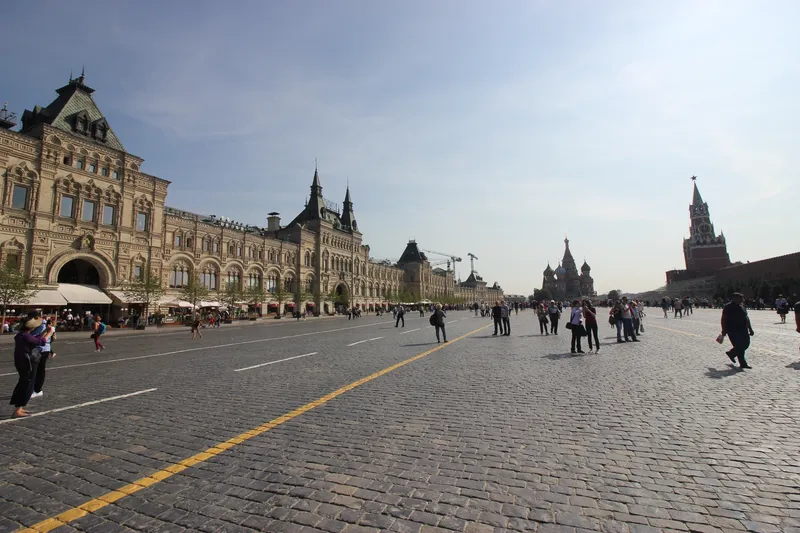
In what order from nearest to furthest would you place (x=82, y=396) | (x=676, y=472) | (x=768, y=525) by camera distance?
(x=768, y=525) < (x=676, y=472) < (x=82, y=396)

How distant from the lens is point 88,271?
116ft

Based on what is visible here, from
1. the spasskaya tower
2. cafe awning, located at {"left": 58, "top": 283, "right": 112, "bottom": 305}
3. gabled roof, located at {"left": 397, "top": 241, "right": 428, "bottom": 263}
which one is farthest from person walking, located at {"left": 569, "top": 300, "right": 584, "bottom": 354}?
the spasskaya tower

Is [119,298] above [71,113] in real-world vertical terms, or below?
below

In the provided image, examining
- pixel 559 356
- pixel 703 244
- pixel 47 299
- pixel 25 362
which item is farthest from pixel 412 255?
pixel 25 362

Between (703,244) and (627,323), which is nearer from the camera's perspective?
(627,323)

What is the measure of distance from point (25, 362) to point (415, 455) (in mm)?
7055

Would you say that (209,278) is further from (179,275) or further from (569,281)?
(569,281)

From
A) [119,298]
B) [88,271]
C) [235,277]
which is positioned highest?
[235,277]

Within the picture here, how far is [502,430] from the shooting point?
557cm

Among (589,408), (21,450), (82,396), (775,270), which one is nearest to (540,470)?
(589,408)

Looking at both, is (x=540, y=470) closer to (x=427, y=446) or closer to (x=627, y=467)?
(x=627, y=467)

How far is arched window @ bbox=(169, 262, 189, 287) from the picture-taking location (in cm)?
4242

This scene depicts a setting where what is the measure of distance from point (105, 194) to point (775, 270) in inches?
4283

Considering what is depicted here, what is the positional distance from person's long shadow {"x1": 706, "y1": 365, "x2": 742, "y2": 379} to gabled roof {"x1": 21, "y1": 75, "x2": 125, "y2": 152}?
44.4m
